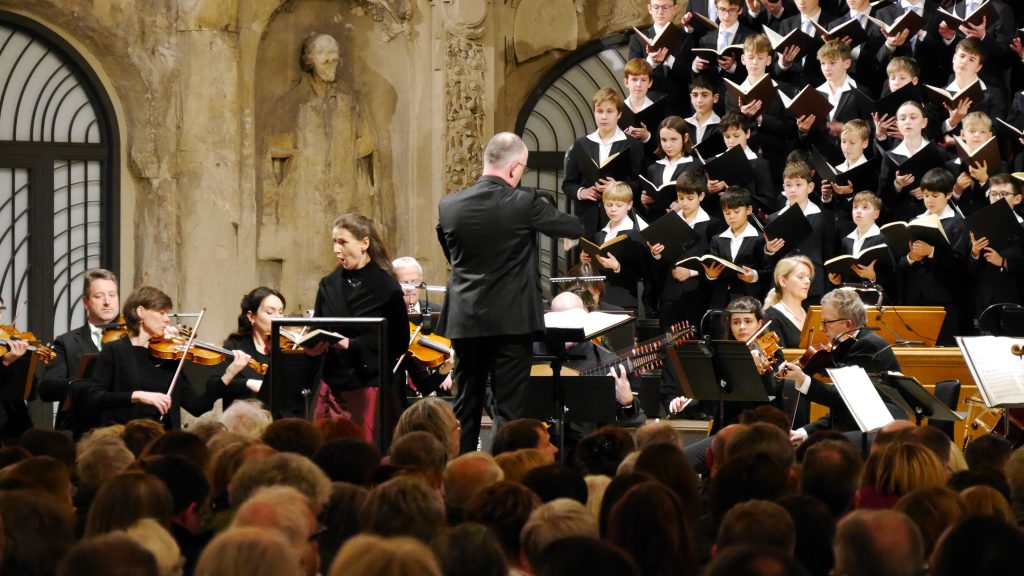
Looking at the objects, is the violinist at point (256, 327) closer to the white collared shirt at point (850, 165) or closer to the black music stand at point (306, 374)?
the black music stand at point (306, 374)

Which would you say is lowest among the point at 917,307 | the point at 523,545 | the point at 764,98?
the point at 523,545

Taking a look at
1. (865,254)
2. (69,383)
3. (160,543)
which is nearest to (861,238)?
(865,254)

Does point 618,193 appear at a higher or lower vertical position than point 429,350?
higher

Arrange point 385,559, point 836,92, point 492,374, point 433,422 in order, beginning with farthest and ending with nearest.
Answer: point 836,92
point 492,374
point 433,422
point 385,559

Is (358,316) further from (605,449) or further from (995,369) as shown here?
(995,369)

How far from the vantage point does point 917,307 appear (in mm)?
7988

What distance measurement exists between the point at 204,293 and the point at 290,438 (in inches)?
235

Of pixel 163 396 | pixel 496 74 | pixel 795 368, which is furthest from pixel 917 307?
pixel 496 74

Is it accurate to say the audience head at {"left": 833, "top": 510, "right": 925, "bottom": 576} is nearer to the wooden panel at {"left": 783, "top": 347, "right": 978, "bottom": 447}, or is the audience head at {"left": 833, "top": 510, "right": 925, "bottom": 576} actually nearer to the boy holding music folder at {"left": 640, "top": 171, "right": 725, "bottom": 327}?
the wooden panel at {"left": 783, "top": 347, "right": 978, "bottom": 447}

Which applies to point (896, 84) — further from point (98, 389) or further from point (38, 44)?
point (38, 44)

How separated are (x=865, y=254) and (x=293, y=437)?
434cm

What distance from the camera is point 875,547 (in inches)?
122

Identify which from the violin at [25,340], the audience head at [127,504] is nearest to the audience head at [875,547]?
the audience head at [127,504]

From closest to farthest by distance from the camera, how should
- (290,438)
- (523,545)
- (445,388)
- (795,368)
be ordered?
(523,545) → (290,438) → (795,368) → (445,388)
